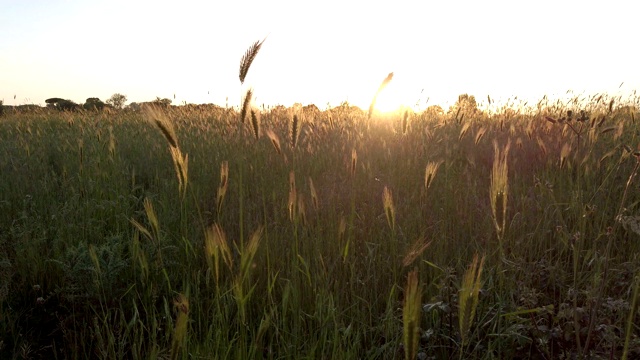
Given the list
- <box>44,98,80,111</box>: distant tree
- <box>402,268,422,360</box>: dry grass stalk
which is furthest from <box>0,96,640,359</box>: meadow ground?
<box>44,98,80,111</box>: distant tree

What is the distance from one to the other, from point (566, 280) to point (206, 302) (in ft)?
4.92

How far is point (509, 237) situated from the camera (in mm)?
2361

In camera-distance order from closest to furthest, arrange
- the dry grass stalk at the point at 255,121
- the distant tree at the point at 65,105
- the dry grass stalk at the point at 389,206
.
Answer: the dry grass stalk at the point at 389,206 → the dry grass stalk at the point at 255,121 → the distant tree at the point at 65,105

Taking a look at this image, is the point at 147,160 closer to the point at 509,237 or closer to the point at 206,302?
the point at 206,302

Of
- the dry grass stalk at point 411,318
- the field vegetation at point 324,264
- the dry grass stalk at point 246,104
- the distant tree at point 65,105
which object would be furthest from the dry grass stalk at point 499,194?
the distant tree at point 65,105

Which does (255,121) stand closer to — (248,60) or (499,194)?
(248,60)

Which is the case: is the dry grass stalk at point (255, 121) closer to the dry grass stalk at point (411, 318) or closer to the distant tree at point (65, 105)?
the dry grass stalk at point (411, 318)

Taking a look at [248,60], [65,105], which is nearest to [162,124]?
[248,60]

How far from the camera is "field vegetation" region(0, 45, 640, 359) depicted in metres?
1.50

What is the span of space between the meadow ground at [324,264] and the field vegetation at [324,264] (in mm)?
11

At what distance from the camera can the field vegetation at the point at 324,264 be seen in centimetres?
150

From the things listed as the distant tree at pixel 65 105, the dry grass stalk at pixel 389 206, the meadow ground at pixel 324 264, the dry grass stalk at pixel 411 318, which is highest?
the distant tree at pixel 65 105

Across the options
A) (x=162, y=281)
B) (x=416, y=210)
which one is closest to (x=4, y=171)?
(x=162, y=281)

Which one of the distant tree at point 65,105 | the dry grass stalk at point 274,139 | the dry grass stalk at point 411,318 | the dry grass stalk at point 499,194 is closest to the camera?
the dry grass stalk at point 411,318
